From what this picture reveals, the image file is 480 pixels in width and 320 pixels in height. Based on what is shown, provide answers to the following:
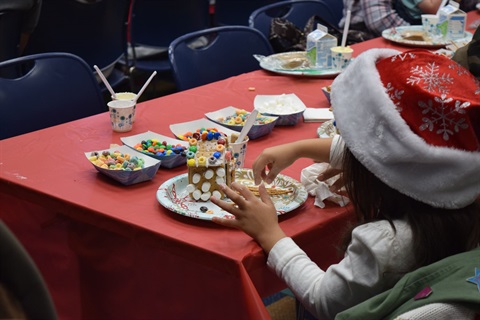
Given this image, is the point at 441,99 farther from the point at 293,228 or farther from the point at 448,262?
the point at 293,228

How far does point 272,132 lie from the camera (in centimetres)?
201

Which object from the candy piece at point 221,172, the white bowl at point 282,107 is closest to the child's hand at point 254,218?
the candy piece at point 221,172

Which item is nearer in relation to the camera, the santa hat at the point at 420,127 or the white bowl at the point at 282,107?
the santa hat at the point at 420,127

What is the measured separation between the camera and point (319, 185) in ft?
5.23

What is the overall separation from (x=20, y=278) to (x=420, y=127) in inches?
34.5

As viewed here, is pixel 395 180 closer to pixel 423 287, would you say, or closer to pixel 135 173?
pixel 423 287

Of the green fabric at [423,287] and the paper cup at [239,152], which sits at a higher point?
the green fabric at [423,287]

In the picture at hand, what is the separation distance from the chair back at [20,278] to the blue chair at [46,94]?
68.3 inches

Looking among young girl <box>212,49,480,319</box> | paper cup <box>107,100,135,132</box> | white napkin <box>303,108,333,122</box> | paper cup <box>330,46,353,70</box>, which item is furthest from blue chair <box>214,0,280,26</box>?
young girl <box>212,49,480,319</box>

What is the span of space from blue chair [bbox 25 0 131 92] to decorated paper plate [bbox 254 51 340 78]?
3.47 ft

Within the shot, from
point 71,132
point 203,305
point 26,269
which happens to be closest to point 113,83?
point 71,132

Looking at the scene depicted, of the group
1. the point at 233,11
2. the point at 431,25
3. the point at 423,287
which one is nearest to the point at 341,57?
the point at 431,25

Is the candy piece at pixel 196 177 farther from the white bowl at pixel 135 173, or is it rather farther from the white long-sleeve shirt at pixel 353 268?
the white long-sleeve shirt at pixel 353 268

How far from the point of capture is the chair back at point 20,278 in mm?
528
